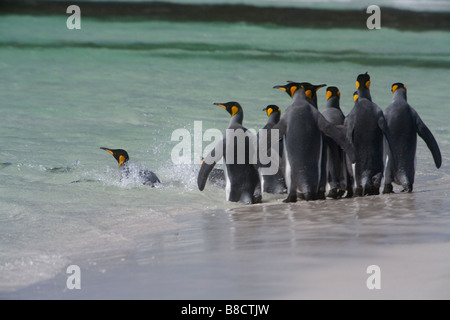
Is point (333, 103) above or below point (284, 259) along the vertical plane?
above

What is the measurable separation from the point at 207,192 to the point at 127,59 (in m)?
8.90

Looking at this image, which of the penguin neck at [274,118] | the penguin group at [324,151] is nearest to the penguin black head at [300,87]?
the penguin group at [324,151]

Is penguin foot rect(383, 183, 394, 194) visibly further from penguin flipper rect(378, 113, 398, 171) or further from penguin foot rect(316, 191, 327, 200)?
penguin foot rect(316, 191, 327, 200)

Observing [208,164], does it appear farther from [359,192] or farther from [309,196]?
[359,192]

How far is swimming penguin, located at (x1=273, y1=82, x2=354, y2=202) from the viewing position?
520 centimetres

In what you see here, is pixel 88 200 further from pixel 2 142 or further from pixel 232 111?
pixel 2 142

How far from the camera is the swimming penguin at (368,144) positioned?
17.4 feet

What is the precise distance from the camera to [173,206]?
521 centimetres

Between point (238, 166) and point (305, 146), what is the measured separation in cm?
43

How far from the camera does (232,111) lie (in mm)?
5523

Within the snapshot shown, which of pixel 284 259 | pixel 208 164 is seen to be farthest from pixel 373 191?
pixel 284 259

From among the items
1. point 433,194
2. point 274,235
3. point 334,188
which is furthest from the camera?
point 334,188

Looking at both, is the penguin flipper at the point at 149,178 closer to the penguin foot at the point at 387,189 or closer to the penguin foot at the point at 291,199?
the penguin foot at the point at 291,199
